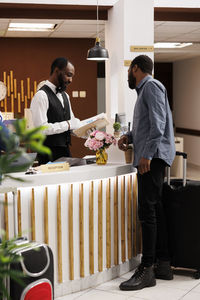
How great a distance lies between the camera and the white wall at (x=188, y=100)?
501 inches

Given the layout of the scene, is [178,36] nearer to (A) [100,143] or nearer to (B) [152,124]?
(A) [100,143]

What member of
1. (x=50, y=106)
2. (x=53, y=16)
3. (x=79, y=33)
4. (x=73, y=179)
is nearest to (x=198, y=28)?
(x=79, y=33)

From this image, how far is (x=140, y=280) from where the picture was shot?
136 inches

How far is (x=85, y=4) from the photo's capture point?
14.6 feet

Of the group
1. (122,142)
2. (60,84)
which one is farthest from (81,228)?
(60,84)

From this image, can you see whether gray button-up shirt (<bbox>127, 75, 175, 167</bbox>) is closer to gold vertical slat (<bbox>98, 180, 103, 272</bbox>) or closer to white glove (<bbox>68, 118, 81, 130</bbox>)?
gold vertical slat (<bbox>98, 180, 103, 272</bbox>)

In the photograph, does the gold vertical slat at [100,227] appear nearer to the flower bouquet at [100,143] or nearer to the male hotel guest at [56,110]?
the flower bouquet at [100,143]

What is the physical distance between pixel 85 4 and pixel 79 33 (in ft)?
14.6

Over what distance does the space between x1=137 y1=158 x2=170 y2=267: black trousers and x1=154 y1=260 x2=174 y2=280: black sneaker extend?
4 cm

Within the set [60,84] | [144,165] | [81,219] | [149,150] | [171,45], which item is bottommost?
[81,219]

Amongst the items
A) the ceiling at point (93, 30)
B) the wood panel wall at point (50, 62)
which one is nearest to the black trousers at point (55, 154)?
the ceiling at point (93, 30)

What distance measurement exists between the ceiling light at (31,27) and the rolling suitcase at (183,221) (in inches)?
201

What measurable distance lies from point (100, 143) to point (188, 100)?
1004cm

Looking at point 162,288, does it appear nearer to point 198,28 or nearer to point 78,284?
point 78,284
